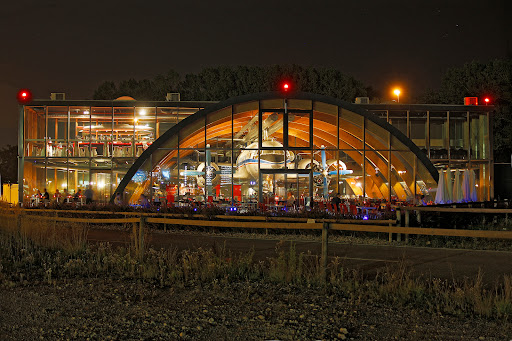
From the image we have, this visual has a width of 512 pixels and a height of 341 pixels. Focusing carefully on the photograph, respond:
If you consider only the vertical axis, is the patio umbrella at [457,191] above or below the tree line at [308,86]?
below

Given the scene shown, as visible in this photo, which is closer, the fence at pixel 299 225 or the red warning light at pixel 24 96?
the fence at pixel 299 225

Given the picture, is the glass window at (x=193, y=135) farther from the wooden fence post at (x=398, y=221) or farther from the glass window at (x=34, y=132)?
the wooden fence post at (x=398, y=221)

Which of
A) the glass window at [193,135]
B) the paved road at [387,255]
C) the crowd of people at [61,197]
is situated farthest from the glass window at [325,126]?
the paved road at [387,255]

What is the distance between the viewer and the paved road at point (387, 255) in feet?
35.9

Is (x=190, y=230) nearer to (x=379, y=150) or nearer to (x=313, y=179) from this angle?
(x=313, y=179)

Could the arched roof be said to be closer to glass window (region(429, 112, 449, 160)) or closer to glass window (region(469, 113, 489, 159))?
glass window (region(429, 112, 449, 160))

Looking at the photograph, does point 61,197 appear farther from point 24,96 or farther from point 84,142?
point 24,96

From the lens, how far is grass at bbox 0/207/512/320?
25.9ft

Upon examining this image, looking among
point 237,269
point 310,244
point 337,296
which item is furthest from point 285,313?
point 310,244

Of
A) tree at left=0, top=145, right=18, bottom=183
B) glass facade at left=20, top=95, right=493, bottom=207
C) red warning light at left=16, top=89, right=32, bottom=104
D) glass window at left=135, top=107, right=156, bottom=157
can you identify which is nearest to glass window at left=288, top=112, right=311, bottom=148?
glass facade at left=20, top=95, right=493, bottom=207

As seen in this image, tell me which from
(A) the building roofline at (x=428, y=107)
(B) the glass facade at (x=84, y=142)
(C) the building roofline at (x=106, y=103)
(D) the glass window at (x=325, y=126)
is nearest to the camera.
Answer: (D) the glass window at (x=325, y=126)

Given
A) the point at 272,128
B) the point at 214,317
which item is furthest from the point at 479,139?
the point at 214,317

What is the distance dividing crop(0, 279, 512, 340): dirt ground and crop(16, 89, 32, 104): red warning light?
23896 mm

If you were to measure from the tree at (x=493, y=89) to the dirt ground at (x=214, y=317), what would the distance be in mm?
40746
